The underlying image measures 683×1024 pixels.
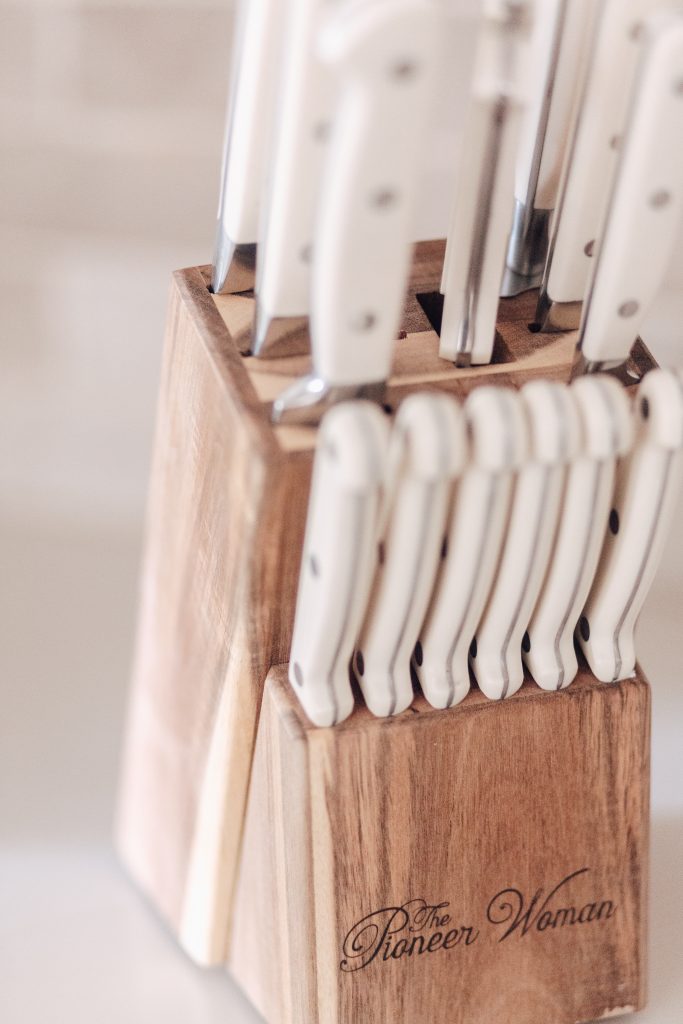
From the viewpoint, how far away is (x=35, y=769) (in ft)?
2.35

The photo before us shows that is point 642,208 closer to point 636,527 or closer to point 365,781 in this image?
point 636,527

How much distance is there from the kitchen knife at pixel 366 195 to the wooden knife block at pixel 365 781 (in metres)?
0.03

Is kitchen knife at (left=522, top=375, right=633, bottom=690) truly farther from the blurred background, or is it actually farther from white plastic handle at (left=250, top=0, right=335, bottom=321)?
the blurred background

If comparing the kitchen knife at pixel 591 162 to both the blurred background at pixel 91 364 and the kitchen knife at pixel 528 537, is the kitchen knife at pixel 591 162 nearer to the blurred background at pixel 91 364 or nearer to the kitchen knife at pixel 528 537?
the kitchen knife at pixel 528 537

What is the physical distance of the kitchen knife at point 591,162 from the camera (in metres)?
0.43

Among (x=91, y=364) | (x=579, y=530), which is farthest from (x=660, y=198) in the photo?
(x=91, y=364)

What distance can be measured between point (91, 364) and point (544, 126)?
0.45 meters

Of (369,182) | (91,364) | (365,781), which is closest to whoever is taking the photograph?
(369,182)

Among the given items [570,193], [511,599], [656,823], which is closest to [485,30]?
[570,193]

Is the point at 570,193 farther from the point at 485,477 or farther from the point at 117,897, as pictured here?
the point at 117,897

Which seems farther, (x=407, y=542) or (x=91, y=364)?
(x=91, y=364)

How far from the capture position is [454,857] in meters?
0.53

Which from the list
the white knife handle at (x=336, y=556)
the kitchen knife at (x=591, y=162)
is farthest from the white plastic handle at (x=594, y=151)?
the white knife handle at (x=336, y=556)

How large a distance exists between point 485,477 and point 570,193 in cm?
11
